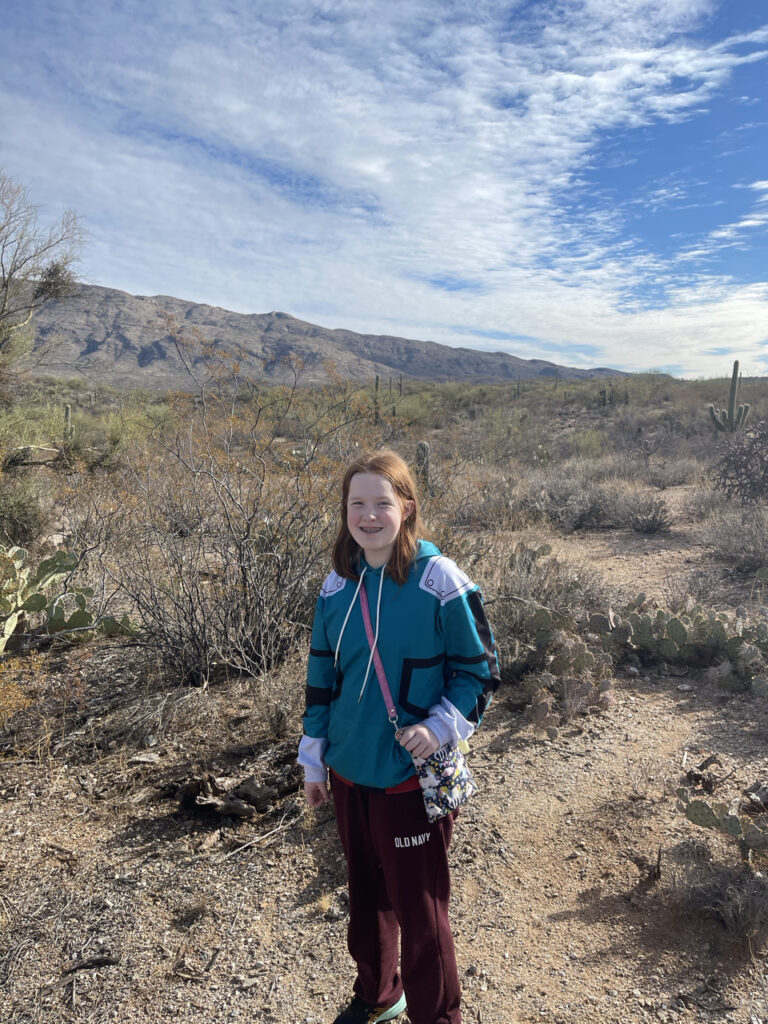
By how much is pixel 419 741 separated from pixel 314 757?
0.39 metres

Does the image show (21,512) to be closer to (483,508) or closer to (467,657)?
(483,508)

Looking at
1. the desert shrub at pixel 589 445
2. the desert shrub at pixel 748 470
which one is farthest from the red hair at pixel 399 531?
the desert shrub at pixel 589 445

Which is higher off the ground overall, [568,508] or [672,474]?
[672,474]

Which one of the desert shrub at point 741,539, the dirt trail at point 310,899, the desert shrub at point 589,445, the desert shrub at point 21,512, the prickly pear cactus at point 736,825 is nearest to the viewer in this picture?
the dirt trail at point 310,899

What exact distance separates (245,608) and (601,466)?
10.3 metres

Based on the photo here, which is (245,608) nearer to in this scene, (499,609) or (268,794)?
(268,794)

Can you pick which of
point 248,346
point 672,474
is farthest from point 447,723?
point 248,346

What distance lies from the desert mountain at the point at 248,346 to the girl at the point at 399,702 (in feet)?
132

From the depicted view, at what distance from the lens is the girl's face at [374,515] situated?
1770mm

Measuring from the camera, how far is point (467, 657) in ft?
5.60

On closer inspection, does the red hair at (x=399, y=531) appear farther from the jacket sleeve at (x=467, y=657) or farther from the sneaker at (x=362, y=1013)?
the sneaker at (x=362, y=1013)

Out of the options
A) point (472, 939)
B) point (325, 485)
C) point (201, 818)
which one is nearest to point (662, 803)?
point (472, 939)

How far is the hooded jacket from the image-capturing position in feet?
5.59

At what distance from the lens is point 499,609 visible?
4801 millimetres
